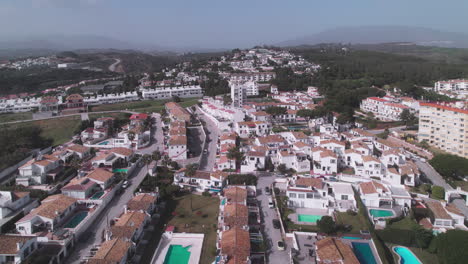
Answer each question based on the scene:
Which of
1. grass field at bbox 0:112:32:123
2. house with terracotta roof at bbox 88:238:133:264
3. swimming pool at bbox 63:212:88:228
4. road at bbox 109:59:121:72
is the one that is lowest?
swimming pool at bbox 63:212:88:228

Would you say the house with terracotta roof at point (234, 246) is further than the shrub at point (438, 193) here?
No

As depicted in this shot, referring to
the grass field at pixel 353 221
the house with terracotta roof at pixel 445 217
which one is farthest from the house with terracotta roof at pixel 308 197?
the house with terracotta roof at pixel 445 217

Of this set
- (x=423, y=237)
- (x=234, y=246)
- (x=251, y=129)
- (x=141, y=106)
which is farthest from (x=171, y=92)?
(x=423, y=237)

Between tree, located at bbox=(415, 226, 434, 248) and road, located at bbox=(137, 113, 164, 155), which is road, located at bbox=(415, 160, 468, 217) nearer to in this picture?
tree, located at bbox=(415, 226, 434, 248)

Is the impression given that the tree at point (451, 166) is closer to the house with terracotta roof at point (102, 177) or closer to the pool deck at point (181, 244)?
the pool deck at point (181, 244)

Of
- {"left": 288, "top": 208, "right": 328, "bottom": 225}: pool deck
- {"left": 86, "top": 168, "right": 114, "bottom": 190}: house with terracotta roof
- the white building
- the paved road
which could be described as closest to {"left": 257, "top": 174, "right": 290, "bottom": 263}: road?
{"left": 288, "top": 208, "right": 328, "bottom": 225}: pool deck

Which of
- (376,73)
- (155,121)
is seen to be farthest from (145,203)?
(376,73)
